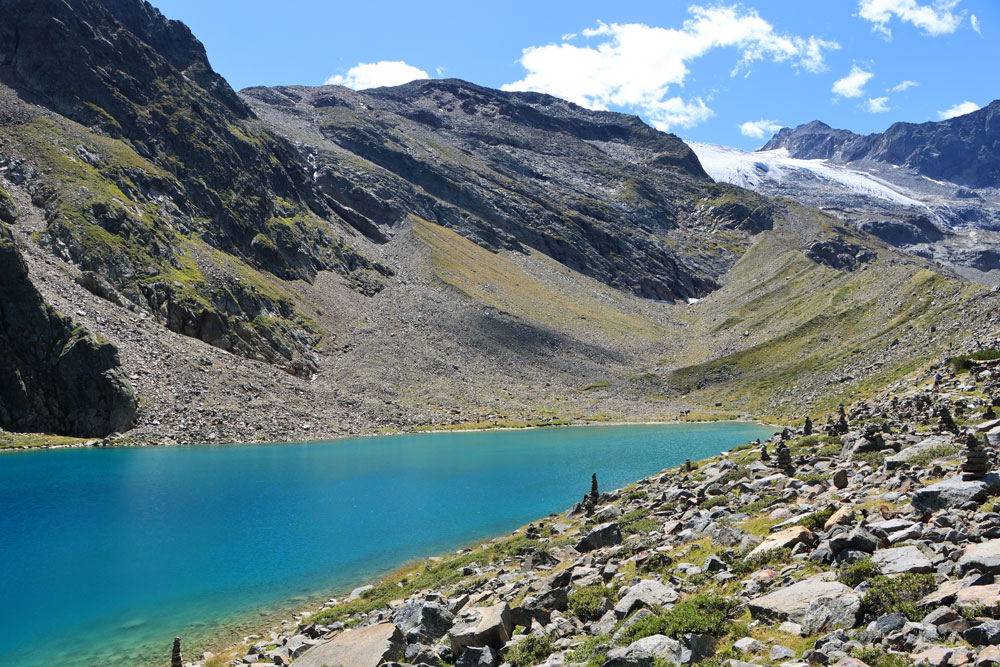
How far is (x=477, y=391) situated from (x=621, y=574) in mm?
110825

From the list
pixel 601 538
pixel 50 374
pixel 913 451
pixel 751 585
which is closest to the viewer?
pixel 751 585

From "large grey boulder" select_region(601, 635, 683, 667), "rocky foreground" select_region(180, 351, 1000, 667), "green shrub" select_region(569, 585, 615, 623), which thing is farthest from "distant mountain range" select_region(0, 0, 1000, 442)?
"large grey boulder" select_region(601, 635, 683, 667)

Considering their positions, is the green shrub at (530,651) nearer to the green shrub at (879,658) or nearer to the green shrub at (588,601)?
the green shrub at (588,601)

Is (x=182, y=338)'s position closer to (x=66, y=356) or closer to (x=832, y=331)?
(x=66, y=356)

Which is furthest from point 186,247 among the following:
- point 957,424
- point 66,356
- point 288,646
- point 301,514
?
point 957,424

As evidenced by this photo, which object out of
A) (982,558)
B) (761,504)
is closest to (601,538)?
(761,504)

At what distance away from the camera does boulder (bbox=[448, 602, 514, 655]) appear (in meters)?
14.6

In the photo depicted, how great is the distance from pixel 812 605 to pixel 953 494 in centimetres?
559

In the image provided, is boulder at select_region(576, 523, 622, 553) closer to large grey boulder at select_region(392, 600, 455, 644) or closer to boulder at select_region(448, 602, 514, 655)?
large grey boulder at select_region(392, 600, 455, 644)

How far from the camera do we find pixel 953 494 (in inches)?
567

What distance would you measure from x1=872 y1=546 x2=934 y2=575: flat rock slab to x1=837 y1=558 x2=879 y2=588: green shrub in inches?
5.7

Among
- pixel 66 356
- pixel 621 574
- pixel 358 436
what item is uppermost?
pixel 66 356

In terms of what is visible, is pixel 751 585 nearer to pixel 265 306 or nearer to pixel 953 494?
pixel 953 494

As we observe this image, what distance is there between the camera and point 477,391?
128875 mm
